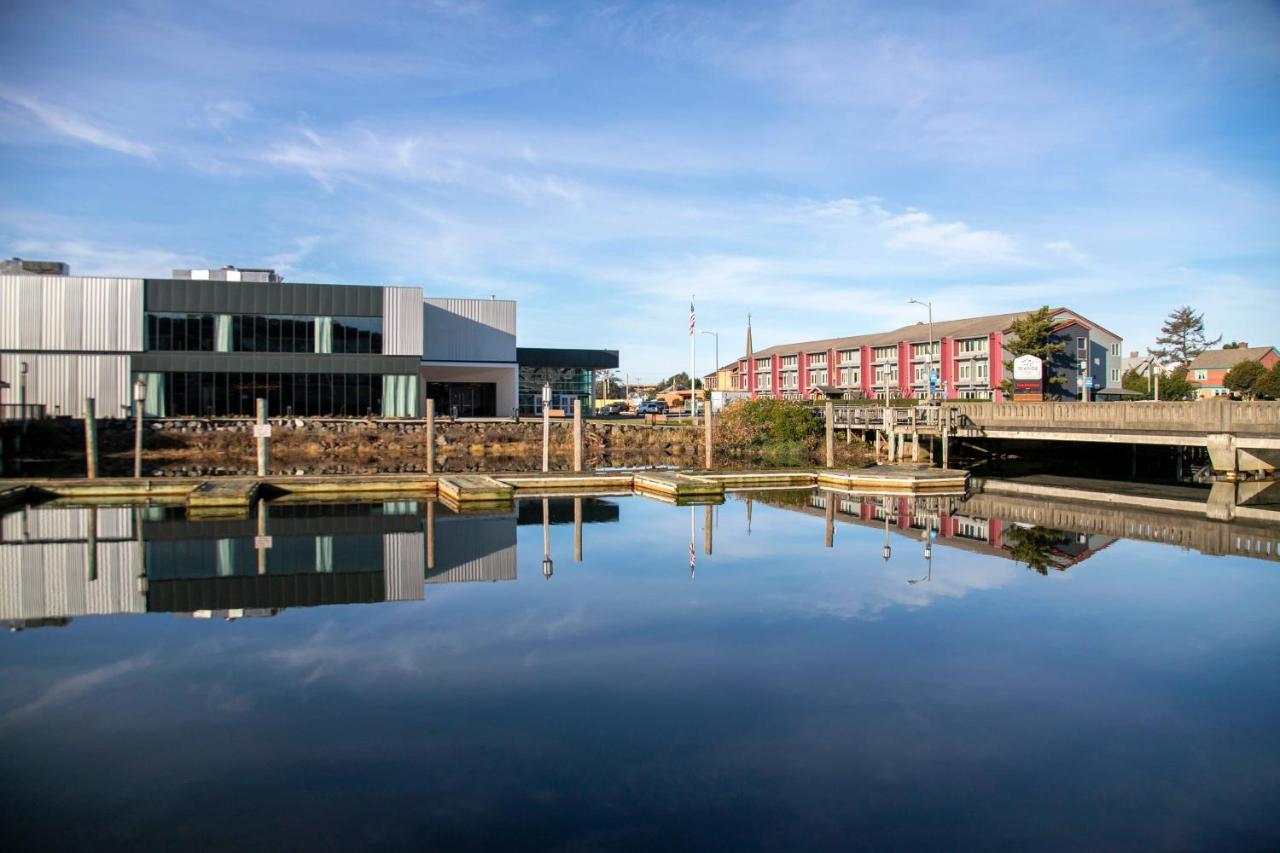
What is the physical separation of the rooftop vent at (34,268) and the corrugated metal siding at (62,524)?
3549 cm

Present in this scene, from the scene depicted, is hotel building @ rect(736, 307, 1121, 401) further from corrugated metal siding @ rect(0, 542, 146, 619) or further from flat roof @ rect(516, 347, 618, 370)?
corrugated metal siding @ rect(0, 542, 146, 619)

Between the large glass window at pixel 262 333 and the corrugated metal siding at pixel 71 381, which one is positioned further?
the large glass window at pixel 262 333

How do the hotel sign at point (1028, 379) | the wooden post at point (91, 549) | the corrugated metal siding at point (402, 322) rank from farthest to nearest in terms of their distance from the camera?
the hotel sign at point (1028, 379) → the corrugated metal siding at point (402, 322) → the wooden post at point (91, 549)

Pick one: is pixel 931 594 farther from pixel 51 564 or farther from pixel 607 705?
pixel 51 564

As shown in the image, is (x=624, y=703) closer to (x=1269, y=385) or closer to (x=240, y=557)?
(x=240, y=557)

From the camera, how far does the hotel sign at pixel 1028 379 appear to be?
2616 inches

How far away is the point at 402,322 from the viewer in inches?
2176

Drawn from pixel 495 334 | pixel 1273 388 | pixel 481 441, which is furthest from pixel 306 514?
pixel 1273 388

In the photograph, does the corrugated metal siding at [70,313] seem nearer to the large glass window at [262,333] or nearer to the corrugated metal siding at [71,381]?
the corrugated metal siding at [71,381]

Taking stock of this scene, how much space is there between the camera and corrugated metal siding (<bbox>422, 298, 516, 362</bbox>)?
204ft

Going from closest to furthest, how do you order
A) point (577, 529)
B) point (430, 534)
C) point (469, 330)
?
1. point (430, 534)
2. point (577, 529)
3. point (469, 330)

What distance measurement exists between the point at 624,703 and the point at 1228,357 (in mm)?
118594

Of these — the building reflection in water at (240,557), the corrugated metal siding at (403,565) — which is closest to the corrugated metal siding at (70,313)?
the building reflection in water at (240,557)

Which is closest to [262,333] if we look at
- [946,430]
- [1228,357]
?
[946,430]
